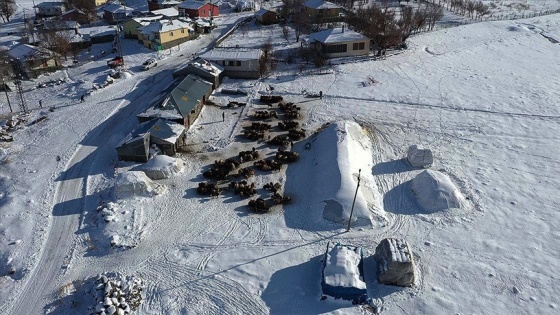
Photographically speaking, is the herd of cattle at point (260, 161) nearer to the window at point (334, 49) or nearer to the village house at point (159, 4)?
the window at point (334, 49)

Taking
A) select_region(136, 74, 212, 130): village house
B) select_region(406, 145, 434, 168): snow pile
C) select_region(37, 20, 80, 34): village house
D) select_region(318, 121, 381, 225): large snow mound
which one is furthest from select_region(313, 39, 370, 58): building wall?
select_region(37, 20, 80, 34): village house

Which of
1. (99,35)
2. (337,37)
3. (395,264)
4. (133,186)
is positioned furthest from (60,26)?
(395,264)

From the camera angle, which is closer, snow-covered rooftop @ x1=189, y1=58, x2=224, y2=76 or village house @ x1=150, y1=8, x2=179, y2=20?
snow-covered rooftop @ x1=189, y1=58, x2=224, y2=76

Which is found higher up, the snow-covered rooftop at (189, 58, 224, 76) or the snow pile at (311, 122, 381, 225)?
the snow-covered rooftop at (189, 58, 224, 76)

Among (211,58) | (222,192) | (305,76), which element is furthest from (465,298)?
(211,58)

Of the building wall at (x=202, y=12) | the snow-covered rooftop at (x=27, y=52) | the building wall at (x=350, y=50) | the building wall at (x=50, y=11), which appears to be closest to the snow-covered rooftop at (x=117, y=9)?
the building wall at (x=202, y=12)

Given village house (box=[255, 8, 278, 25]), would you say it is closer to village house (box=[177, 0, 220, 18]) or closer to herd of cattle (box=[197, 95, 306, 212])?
village house (box=[177, 0, 220, 18])

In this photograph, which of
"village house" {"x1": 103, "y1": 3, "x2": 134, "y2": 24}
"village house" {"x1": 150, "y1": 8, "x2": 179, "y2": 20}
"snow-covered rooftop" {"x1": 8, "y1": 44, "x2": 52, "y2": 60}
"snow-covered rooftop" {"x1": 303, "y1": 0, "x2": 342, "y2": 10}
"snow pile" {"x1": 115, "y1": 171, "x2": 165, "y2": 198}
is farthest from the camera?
"village house" {"x1": 103, "y1": 3, "x2": 134, "y2": 24}

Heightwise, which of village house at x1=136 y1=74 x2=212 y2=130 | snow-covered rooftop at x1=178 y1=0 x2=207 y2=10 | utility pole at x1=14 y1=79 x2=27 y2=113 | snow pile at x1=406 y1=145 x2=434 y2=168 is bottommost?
snow pile at x1=406 y1=145 x2=434 y2=168

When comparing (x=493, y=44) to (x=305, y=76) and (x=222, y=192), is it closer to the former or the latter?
(x=305, y=76)
